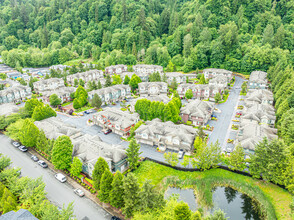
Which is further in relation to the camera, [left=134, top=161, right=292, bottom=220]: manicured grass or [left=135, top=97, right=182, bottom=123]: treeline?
[left=135, top=97, right=182, bottom=123]: treeline

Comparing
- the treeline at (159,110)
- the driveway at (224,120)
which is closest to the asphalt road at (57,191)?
the treeline at (159,110)

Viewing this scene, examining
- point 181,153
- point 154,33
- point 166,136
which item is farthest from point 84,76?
point 181,153

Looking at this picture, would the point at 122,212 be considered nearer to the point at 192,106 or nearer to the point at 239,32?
the point at 192,106

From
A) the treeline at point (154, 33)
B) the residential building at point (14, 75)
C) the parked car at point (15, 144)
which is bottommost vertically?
the residential building at point (14, 75)

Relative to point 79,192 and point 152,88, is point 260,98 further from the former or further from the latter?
point 79,192

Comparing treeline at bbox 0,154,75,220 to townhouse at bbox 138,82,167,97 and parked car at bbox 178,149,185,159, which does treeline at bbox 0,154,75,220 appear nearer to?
parked car at bbox 178,149,185,159

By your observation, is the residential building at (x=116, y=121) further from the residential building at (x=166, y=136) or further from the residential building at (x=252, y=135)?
the residential building at (x=252, y=135)

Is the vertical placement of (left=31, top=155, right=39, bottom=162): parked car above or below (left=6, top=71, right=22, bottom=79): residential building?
above

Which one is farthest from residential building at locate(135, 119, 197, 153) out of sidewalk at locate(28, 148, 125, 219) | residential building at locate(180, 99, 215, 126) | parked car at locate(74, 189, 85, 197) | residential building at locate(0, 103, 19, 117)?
residential building at locate(0, 103, 19, 117)
